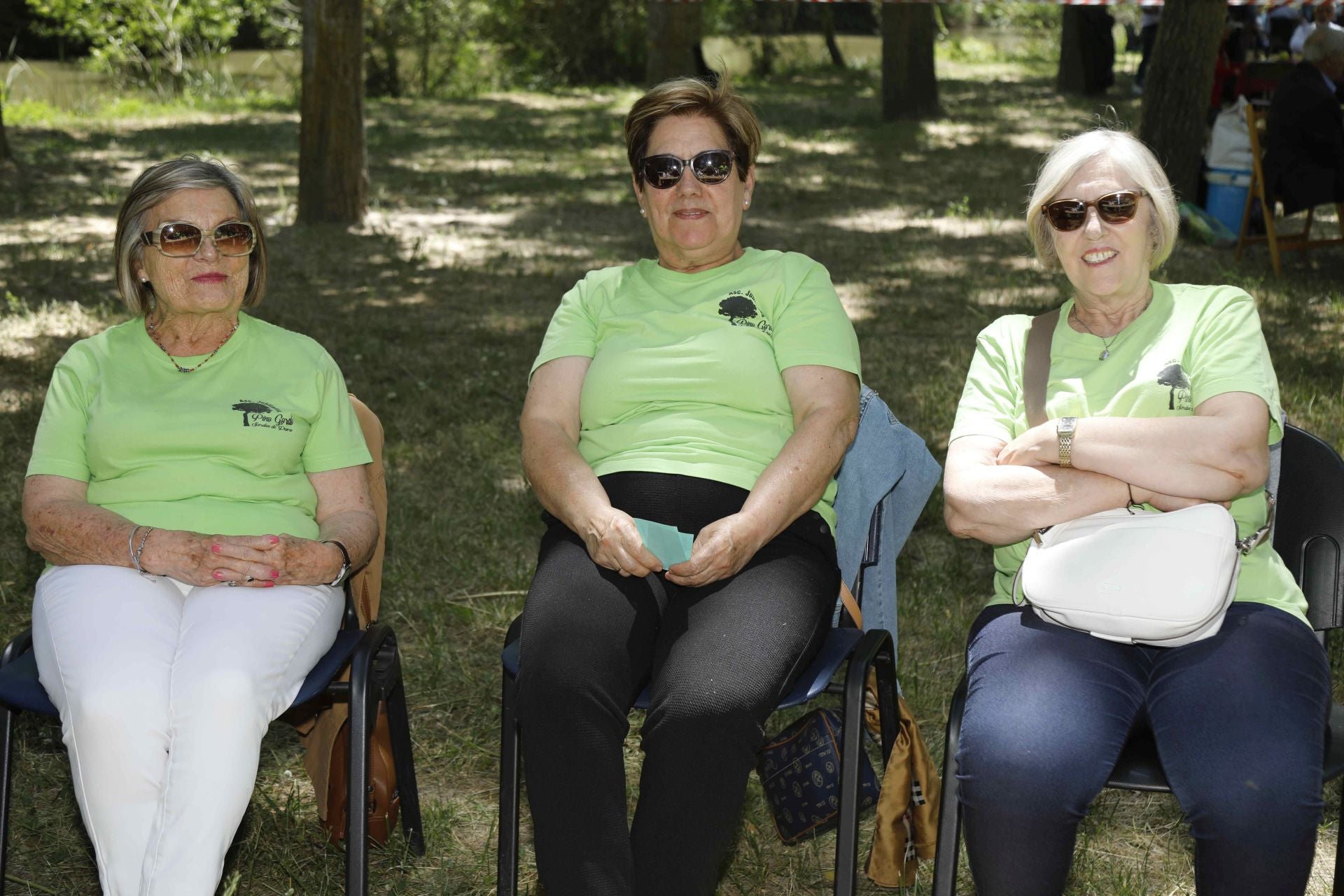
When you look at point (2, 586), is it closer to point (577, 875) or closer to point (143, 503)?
point (143, 503)

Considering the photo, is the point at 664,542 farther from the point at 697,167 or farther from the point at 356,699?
the point at 697,167

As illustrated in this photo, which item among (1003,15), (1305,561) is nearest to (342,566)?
(1305,561)

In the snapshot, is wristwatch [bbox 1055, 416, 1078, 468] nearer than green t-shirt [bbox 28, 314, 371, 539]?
Yes

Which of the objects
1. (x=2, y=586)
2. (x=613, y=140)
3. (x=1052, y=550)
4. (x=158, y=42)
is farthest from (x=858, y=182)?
(x=158, y=42)

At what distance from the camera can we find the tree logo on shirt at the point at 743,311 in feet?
10.4

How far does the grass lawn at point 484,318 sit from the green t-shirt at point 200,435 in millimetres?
817

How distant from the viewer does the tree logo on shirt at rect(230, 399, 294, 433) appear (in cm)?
299

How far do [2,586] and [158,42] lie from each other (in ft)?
56.4

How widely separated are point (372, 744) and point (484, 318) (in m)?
4.90

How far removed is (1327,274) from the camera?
8.38 meters

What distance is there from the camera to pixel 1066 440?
9.00 ft

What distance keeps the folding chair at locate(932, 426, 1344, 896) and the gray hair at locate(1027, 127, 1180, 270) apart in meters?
0.48

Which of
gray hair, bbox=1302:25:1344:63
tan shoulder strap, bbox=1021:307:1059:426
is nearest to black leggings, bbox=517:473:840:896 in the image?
tan shoulder strap, bbox=1021:307:1059:426

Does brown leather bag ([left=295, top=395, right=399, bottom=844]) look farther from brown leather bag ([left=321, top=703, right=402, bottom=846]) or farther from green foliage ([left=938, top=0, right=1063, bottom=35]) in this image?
green foliage ([left=938, top=0, right=1063, bottom=35])
